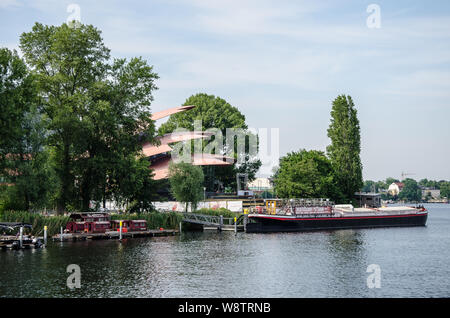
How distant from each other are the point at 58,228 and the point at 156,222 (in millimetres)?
13417

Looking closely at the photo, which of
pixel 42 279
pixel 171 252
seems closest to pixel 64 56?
pixel 171 252

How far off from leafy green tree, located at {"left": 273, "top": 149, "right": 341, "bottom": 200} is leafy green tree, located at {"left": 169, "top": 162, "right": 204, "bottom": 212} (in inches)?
739

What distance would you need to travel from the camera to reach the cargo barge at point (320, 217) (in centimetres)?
6594

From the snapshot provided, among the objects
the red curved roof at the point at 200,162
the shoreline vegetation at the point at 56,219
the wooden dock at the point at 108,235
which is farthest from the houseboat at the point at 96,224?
the red curved roof at the point at 200,162

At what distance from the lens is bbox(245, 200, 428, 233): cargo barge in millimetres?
65938

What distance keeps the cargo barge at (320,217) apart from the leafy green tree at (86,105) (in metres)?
19.1

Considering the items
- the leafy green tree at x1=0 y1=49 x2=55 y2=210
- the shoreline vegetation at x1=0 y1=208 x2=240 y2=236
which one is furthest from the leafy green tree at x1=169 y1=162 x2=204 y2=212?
the leafy green tree at x1=0 y1=49 x2=55 y2=210

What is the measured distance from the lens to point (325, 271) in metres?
33.6

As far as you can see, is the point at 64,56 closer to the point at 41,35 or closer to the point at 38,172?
the point at 41,35

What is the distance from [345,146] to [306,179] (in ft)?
40.9

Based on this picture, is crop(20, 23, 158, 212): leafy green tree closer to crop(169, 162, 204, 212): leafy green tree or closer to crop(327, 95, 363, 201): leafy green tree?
crop(169, 162, 204, 212): leafy green tree

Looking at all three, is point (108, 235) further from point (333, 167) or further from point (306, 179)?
point (333, 167)

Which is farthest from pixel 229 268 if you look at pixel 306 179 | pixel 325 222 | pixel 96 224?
pixel 306 179

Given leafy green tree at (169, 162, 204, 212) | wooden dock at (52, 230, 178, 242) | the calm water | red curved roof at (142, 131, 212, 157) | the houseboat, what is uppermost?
red curved roof at (142, 131, 212, 157)
